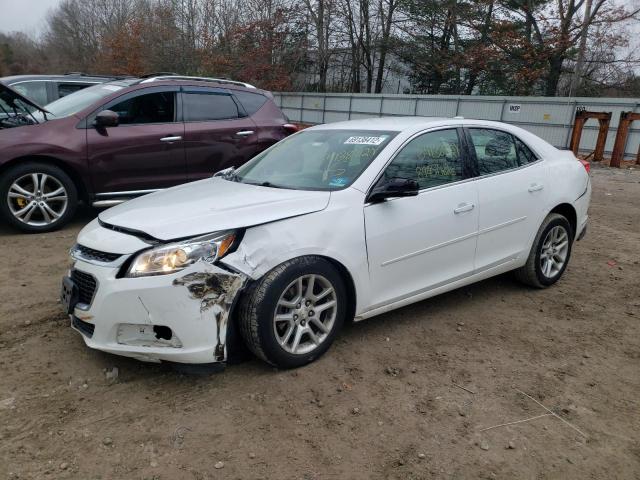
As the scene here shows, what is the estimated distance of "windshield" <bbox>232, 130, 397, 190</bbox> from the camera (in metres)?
3.54

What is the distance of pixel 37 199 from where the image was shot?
5.60m

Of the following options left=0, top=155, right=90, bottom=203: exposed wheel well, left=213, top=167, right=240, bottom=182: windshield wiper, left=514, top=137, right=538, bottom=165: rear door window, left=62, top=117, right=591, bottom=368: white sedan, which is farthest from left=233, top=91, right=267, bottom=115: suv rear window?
left=514, top=137, right=538, bottom=165: rear door window

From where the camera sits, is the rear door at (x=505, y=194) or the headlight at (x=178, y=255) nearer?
the headlight at (x=178, y=255)

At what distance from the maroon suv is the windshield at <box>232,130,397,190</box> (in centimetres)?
235

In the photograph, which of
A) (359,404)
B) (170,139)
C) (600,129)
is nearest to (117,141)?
(170,139)

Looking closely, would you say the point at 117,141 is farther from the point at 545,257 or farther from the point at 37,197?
the point at 545,257

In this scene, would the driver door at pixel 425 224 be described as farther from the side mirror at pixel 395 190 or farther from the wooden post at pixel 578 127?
the wooden post at pixel 578 127

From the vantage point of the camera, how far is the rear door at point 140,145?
231 inches

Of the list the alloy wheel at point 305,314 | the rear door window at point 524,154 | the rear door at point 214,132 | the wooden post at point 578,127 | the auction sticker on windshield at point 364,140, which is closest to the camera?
the alloy wheel at point 305,314

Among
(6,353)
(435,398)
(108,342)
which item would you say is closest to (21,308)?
(6,353)

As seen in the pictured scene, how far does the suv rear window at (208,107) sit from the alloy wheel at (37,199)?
67.8 inches

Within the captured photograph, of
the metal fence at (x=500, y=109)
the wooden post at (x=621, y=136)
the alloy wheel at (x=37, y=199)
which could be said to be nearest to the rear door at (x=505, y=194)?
the alloy wheel at (x=37, y=199)

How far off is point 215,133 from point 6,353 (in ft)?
12.8

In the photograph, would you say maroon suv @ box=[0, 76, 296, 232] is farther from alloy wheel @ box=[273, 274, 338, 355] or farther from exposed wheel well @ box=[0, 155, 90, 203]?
alloy wheel @ box=[273, 274, 338, 355]
